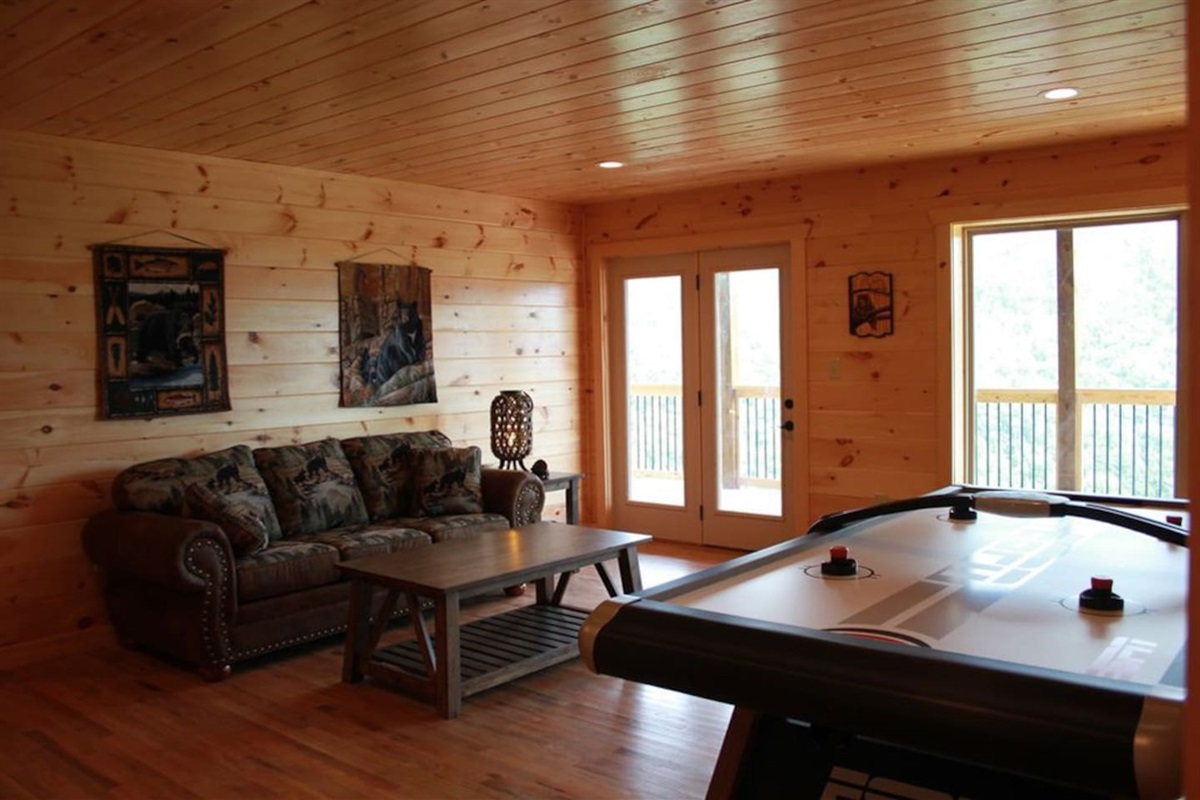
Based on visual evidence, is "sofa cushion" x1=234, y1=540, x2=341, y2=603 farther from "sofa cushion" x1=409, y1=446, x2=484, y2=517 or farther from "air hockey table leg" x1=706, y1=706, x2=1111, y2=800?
"air hockey table leg" x1=706, y1=706, x2=1111, y2=800

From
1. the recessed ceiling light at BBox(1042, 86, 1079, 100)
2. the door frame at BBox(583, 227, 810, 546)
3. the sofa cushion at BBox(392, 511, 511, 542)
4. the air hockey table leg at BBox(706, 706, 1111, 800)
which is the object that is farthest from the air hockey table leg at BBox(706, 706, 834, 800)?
the door frame at BBox(583, 227, 810, 546)

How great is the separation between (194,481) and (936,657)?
3.74 m

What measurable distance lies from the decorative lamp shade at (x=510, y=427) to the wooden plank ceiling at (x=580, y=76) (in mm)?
1400

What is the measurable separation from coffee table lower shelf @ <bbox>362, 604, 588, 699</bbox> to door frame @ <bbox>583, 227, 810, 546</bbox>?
2.01 m

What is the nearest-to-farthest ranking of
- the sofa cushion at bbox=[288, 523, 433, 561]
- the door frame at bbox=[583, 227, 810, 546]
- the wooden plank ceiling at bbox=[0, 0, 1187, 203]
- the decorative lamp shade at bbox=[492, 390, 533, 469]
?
1. the wooden plank ceiling at bbox=[0, 0, 1187, 203]
2. the sofa cushion at bbox=[288, 523, 433, 561]
3. the decorative lamp shade at bbox=[492, 390, 533, 469]
4. the door frame at bbox=[583, 227, 810, 546]

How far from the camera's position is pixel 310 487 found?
4730 mm

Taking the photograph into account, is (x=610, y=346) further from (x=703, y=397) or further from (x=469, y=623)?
(x=469, y=623)

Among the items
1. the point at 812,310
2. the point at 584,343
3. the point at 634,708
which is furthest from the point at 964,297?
the point at 634,708

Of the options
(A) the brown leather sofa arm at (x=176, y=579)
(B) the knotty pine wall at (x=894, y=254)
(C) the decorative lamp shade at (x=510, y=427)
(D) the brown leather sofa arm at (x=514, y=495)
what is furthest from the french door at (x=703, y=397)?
(A) the brown leather sofa arm at (x=176, y=579)

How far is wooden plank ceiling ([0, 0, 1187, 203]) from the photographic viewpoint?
285 centimetres

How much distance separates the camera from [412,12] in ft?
9.20

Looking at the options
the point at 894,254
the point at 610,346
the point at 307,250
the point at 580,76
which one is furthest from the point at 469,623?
the point at 894,254

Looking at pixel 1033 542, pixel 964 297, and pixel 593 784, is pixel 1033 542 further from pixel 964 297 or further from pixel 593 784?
pixel 964 297

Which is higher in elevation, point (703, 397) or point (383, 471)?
point (703, 397)
